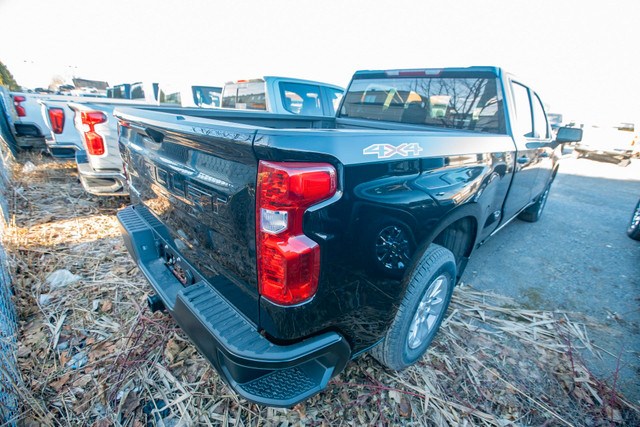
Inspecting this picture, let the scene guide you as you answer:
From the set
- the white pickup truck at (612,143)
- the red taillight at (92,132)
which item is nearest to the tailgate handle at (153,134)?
the red taillight at (92,132)

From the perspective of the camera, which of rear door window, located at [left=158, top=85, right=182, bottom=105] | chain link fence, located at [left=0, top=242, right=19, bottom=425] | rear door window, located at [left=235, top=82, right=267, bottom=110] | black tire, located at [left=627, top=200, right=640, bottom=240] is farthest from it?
rear door window, located at [left=158, top=85, right=182, bottom=105]

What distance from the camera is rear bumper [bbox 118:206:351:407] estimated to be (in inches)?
48.7

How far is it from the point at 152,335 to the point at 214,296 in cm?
119

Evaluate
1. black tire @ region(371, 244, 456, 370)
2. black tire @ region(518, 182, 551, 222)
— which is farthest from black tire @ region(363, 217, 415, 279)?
black tire @ region(518, 182, 551, 222)

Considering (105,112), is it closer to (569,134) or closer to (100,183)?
(100,183)

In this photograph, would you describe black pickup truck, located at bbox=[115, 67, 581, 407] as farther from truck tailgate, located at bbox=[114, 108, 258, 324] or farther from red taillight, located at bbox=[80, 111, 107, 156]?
red taillight, located at bbox=[80, 111, 107, 156]

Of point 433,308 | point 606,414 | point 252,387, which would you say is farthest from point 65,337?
point 606,414

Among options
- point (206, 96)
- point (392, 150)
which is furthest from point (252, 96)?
point (392, 150)

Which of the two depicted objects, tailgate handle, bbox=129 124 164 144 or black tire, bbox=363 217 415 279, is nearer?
black tire, bbox=363 217 415 279

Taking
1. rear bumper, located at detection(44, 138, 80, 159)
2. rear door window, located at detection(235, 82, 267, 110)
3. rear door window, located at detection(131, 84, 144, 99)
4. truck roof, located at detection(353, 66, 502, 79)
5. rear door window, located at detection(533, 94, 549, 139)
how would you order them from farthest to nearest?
rear door window, located at detection(131, 84, 144, 99) → rear door window, located at detection(235, 82, 267, 110) → rear bumper, located at detection(44, 138, 80, 159) → rear door window, located at detection(533, 94, 549, 139) → truck roof, located at detection(353, 66, 502, 79)

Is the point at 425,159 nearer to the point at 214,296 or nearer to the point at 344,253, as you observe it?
the point at 344,253

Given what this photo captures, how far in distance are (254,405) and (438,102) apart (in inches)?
117

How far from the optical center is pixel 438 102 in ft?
9.41

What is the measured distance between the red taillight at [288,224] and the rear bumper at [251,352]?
240mm
